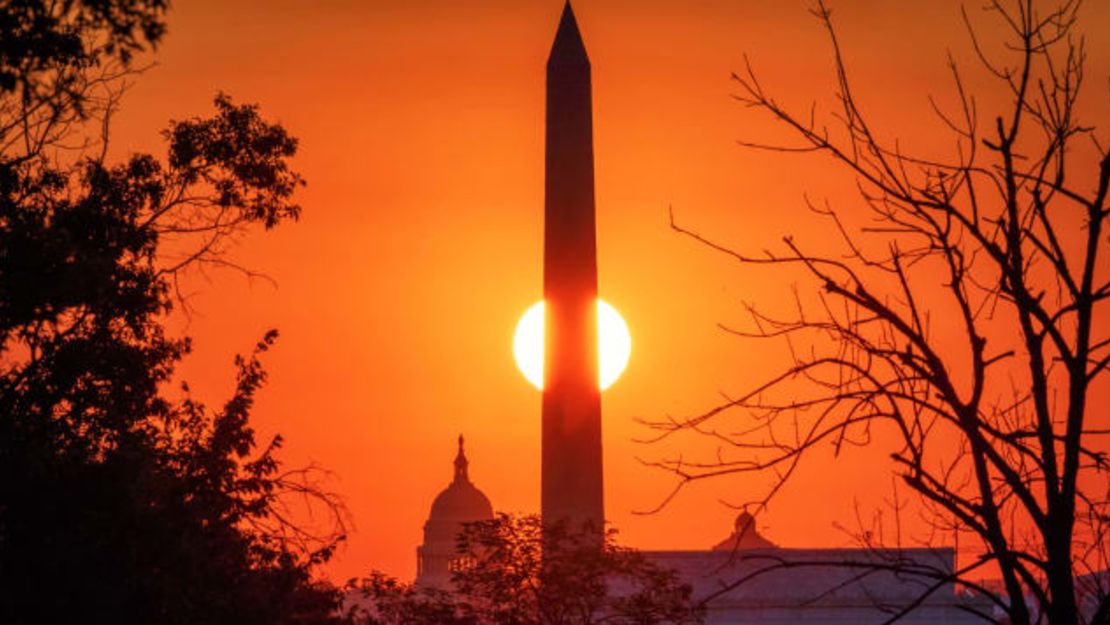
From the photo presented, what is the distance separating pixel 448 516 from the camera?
160 meters

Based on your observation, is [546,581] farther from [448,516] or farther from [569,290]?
[448,516]

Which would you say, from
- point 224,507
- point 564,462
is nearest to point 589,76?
point 564,462

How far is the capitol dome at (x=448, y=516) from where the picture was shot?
159 m

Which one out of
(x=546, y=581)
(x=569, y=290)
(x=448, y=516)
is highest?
(x=448, y=516)

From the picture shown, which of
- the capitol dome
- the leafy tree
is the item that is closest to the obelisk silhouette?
the leafy tree

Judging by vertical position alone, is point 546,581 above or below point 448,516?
below

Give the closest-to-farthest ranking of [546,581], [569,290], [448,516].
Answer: [546,581]
[569,290]
[448,516]

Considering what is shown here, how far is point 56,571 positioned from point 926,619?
81.1 meters

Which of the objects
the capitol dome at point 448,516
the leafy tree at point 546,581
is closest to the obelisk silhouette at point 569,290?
the leafy tree at point 546,581

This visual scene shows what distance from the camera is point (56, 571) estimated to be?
2402 cm

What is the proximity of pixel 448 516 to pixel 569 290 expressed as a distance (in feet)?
342

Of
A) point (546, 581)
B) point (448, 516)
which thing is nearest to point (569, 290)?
point (546, 581)

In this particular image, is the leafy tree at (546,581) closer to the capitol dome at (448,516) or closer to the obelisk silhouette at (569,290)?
the obelisk silhouette at (569,290)

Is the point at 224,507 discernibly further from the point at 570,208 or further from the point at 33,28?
the point at 570,208
